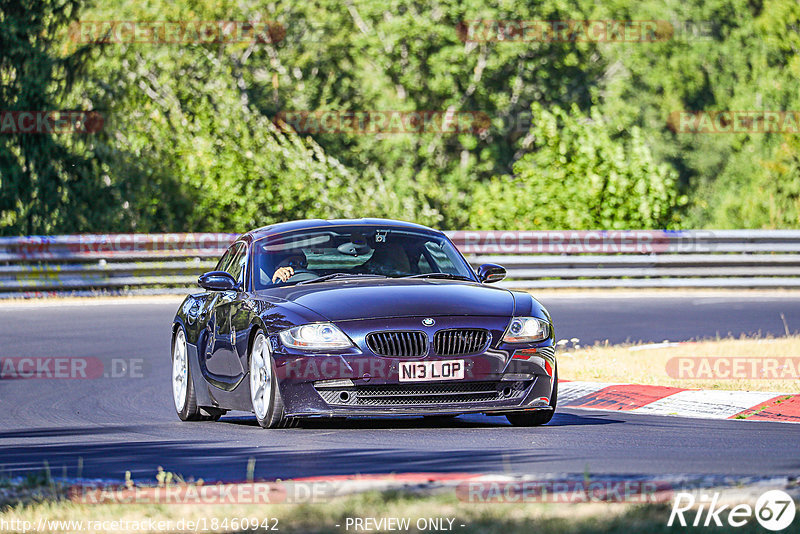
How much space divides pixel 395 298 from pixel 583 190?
19787 millimetres

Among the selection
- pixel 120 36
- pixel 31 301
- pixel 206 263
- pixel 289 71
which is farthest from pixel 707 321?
pixel 289 71

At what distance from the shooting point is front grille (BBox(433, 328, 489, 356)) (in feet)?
30.4


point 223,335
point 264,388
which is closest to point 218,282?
point 223,335

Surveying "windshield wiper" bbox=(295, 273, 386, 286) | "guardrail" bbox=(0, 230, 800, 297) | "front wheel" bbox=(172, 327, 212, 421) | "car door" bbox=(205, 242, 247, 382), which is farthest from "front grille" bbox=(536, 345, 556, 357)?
"guardrail" bbox=(0, 230, 800, 297)

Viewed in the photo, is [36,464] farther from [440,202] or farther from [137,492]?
[440,202]

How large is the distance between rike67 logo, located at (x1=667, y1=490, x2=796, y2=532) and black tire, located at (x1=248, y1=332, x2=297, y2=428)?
153 inches

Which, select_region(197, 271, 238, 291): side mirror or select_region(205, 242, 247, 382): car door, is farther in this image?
select_region(197, 271, 238, 291): side mirror

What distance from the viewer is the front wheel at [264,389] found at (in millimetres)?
9375

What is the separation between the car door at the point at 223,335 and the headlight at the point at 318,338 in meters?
0.95

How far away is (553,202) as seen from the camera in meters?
29.2

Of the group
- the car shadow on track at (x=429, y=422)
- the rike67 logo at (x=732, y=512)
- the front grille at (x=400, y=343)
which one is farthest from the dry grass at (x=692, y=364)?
the rike67 logo at (x=732, y=512)

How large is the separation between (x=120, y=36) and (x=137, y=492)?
28.8 m

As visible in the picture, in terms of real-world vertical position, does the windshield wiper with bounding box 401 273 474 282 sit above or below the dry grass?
above

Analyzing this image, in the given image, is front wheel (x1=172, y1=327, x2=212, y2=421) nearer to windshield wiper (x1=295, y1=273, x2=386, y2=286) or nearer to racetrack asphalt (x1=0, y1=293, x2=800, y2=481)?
racetrack asphalt (x1=0, y1=293, x2=800, y2=481)
